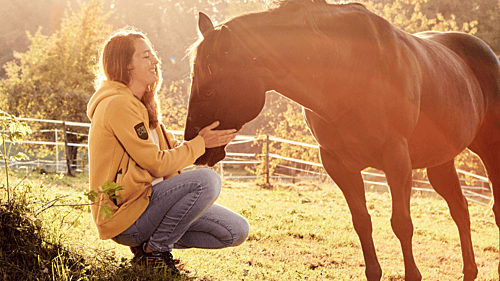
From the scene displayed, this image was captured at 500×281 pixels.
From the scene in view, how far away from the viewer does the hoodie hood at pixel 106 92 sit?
7.49 feet

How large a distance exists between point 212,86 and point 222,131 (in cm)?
26

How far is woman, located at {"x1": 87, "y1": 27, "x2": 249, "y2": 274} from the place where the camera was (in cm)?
221

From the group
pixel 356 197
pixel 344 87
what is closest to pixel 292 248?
pixel 356 197

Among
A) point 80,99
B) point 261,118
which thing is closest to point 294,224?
point 80,99

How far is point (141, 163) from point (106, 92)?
46 cm

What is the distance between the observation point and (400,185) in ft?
7.88

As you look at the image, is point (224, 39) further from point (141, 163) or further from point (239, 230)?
point (239, 230)

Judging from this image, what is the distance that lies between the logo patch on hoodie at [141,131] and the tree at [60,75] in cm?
1511

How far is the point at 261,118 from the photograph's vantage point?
2817cm

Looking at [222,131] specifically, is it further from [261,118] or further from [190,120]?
[261,118]

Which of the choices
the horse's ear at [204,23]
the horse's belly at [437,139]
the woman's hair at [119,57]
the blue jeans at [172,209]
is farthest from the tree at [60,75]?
the horse's belly at [437,139]

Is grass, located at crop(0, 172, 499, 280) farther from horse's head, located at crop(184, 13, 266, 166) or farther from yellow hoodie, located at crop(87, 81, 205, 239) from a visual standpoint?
horse's head, located at crop(184, 13, 266, 166)

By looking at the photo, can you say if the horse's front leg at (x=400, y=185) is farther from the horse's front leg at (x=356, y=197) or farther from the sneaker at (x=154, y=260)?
the sneaker at (x=154, y=260)

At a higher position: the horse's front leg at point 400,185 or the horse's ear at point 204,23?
the horse's ear at point 204,23
